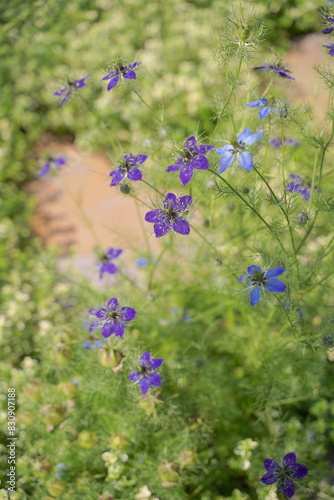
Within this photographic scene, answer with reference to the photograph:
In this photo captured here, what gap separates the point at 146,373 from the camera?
3.97ft

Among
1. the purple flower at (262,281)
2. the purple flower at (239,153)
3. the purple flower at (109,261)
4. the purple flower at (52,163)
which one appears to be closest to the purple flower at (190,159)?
the purple flower at (239,153)

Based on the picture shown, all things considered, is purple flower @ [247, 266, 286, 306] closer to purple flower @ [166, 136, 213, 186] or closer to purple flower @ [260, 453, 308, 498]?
purple flower @ [166, 136, 213, 186]

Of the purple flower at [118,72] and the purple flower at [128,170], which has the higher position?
the purple flower at [118,72]

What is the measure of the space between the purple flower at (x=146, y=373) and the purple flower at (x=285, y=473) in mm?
374

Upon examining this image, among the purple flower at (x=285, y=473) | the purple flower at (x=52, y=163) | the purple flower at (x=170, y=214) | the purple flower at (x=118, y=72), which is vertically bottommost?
the purple flower at (x=285, y=473)

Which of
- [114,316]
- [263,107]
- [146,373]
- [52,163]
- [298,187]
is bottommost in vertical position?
[146,373]

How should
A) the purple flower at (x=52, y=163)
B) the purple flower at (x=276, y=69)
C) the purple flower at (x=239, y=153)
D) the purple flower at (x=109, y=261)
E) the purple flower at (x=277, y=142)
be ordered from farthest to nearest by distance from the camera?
the purple flower at (x=52, y=163)
the purple flower at (x=109, y=261)
the purple flower at (x=277, y=142)
the purple flower at (x=276, y=69)
the purple flower at (x=239, y=153)

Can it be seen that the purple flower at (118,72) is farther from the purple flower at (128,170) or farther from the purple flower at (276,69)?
the purple flower at (276,69)

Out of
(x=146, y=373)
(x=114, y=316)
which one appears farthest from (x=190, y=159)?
(x=146, y=373)

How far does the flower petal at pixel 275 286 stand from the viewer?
1.01m

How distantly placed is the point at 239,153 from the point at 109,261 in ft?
Result: 2.75

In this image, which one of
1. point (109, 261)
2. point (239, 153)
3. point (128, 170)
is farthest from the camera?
point (109, 261)

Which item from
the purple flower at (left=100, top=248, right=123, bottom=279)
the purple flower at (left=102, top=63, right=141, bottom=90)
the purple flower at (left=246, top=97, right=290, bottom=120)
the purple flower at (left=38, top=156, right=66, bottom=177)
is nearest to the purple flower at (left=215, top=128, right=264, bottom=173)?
the purple flower at (left=246, top=97, right=290, bottom=120)

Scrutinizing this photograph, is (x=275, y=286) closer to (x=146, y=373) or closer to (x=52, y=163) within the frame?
(x=146, y=373)
